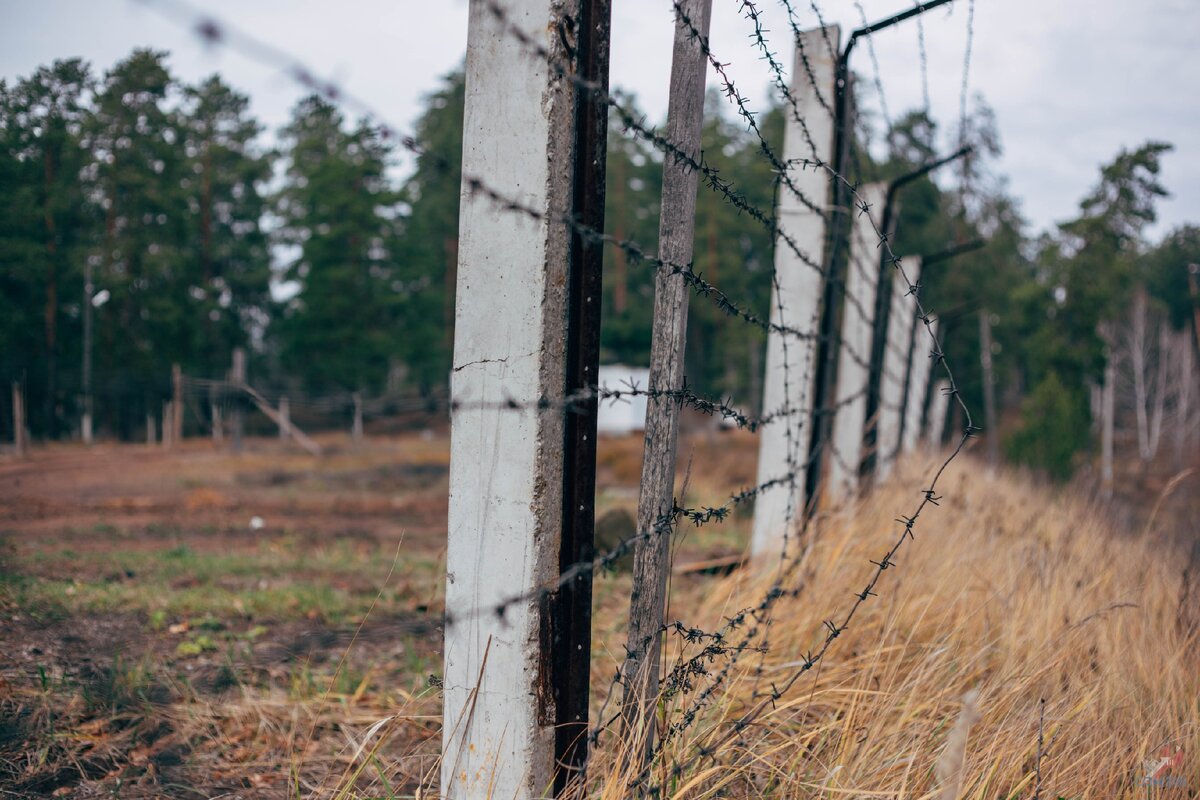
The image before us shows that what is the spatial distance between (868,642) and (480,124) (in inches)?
82.9

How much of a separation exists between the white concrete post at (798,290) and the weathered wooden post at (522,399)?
100 inches

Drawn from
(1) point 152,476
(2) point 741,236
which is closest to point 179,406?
(1) point 152,476

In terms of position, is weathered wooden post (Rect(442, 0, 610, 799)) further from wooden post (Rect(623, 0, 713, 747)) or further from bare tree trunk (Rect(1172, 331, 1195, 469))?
bare tree trunk (Rect(1172, 331, 1195, 469))

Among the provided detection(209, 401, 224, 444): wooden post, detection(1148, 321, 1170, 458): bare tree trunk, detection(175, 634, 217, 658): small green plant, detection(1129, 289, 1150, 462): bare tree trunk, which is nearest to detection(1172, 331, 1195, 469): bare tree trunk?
detection(1148, 321, 1170, 458): bare tree trunk

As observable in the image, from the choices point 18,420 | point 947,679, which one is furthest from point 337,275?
point 947,679

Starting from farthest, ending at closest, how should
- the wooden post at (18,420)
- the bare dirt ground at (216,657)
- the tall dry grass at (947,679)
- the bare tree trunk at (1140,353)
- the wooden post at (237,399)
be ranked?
the bare tree trunk at (1140,353)
the wooden post at (237,399)
the wooden post at (18,420)
the bare dirt ground at (216,657)
the tall dry grass at (947,679)

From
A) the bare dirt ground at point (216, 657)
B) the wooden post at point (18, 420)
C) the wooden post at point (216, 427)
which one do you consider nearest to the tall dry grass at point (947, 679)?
the bare dirt ground at point (216, 657)

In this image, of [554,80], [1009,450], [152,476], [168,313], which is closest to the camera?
[554,80]

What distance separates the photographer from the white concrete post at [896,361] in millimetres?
6911

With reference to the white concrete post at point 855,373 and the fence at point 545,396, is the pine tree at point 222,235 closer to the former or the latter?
the white concrete post at point 855,373

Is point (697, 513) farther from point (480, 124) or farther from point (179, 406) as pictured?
point (179, 406)

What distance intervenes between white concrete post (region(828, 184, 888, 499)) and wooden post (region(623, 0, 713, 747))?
3.11 metres

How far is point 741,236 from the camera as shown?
3575 centimetres

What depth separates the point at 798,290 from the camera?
4328 mm
